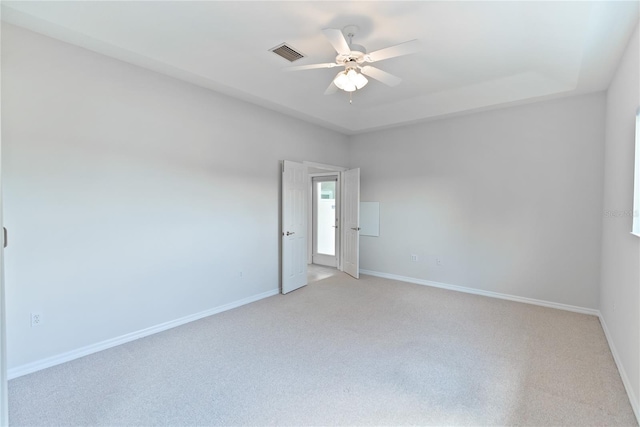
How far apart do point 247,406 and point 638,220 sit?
3282 mm

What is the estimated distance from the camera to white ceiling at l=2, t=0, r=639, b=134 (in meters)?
2.47

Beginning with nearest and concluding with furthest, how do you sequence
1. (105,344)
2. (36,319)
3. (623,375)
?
(623,375) → (36,319) → (105,344)

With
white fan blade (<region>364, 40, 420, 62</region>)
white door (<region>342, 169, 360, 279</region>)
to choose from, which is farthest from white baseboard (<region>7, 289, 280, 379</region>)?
white fan blade (<region>364, 40, 420, 62</region>)

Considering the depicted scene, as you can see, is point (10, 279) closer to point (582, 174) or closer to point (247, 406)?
point (247, 406)

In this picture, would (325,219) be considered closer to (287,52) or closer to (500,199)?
(500,199)

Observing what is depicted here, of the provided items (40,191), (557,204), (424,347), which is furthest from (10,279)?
(557,204)

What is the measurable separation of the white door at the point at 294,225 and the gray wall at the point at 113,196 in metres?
0.56

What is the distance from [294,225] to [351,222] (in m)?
1.39

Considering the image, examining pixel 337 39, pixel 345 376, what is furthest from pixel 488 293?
pixel 337 39

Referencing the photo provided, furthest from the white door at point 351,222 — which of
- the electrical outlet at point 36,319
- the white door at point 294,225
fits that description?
the electrical outlet at point 36,319

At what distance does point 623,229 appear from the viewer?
2.69 meters

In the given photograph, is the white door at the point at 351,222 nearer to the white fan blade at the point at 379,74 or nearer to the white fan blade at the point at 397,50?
the white fan blade at the point at 379,74

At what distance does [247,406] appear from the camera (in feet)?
7.14

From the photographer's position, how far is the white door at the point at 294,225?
4.79m
